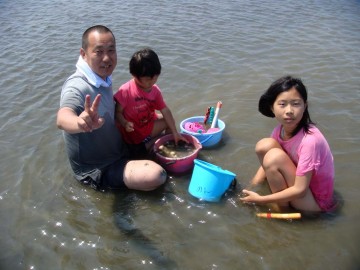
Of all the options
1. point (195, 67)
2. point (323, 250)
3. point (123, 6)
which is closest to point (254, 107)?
point (195, 67)

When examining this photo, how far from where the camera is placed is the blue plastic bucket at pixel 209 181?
306 centimetres

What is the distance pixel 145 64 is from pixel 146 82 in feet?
0.68

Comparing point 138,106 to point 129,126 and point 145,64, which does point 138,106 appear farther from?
point 145,64

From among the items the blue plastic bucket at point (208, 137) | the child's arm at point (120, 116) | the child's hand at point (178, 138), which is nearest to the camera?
the child's arm at point (120, 116)

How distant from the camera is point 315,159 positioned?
108 inches

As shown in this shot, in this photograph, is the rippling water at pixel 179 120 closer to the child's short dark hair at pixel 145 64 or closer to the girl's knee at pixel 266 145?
the girl's knee at pixel 266 145

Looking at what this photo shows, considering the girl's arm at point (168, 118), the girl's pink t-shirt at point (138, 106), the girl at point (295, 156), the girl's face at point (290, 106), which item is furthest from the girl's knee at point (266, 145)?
the girl's pink t-shirt at point (138, 106)

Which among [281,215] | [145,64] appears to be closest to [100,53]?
[145,64]

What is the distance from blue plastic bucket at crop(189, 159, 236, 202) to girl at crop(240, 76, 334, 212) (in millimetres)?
208

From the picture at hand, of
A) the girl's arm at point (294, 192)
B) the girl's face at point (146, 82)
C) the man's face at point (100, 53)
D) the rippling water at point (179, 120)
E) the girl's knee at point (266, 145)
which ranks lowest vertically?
the rippling water at point (179, 120)

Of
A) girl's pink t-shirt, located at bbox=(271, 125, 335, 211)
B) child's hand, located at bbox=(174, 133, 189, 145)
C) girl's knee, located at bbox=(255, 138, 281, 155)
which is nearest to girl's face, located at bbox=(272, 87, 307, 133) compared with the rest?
girl's pink t-shirt, located at bbox=(271, 125, 335, 211)

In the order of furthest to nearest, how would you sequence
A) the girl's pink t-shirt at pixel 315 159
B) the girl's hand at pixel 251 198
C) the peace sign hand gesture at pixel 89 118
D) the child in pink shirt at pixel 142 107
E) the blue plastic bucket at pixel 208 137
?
the blue plastic bucket at pixel 208 137 < the child in pink shirt at pixel 142 107 < the girl's hand at pixel 251 198 < the girl's pink t-shirt at pixel 315 159 < the peace sign hand gesture at pixel 89 118

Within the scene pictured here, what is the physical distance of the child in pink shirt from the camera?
340cm

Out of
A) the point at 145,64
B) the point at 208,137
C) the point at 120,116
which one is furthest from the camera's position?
the point at 208,137
